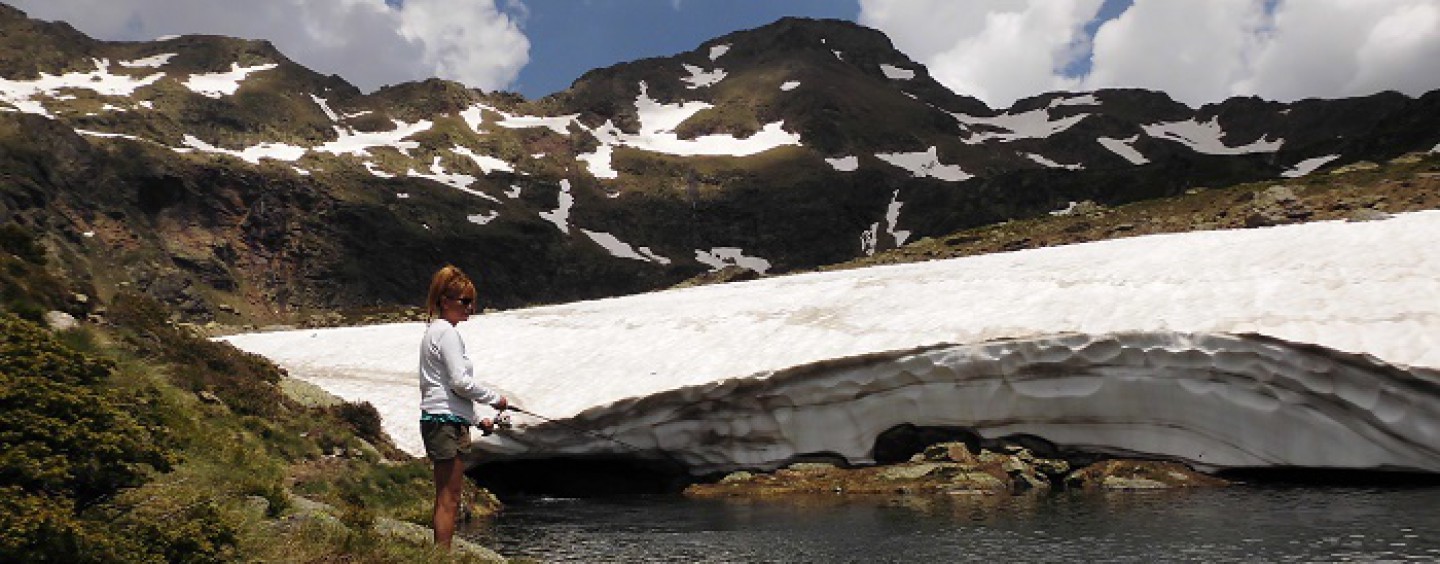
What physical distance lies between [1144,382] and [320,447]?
19.3 metres

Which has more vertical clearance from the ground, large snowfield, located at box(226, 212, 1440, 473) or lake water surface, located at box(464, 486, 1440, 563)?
large snowfield, located at box(226, 212, 1440, 473)

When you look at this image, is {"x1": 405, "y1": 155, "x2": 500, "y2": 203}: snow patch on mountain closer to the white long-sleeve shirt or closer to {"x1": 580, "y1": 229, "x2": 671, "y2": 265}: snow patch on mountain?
{"x1": 580, "y1": 229, "x2": 671, "y2": 265}: snow patch on mountain

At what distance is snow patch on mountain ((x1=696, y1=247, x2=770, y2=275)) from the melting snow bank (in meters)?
159

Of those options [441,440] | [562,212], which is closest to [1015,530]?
[441,440]

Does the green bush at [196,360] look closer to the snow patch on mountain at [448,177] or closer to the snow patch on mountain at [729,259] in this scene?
the snow patch on mountain at [729,259]

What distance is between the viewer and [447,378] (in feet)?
31.3

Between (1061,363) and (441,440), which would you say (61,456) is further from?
(1061,363)

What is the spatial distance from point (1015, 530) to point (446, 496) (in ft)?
32.8

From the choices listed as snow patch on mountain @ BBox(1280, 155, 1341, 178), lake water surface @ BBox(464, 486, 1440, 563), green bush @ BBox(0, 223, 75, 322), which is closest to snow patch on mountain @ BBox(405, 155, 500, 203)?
snow patch on mountain @ BBox(1280, 155, 1341, 178)

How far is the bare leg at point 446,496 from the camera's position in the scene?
9578mm

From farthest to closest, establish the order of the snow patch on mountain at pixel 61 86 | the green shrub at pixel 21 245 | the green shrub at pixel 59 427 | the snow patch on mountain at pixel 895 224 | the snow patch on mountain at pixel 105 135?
the snow patch on mountain at pixel 895 224, the snow patch on mountain at pixel 61 86, the snow patch on mountain at pixel 105 135, the green shrub at pixel 21 245, the green shrub at pixel 59 427

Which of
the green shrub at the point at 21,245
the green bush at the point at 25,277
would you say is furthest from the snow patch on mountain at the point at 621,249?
the green bush at the point at 25,277

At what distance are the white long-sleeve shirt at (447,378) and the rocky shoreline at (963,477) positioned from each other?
14.7 m

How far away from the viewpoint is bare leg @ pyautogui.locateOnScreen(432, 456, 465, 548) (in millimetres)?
9578
